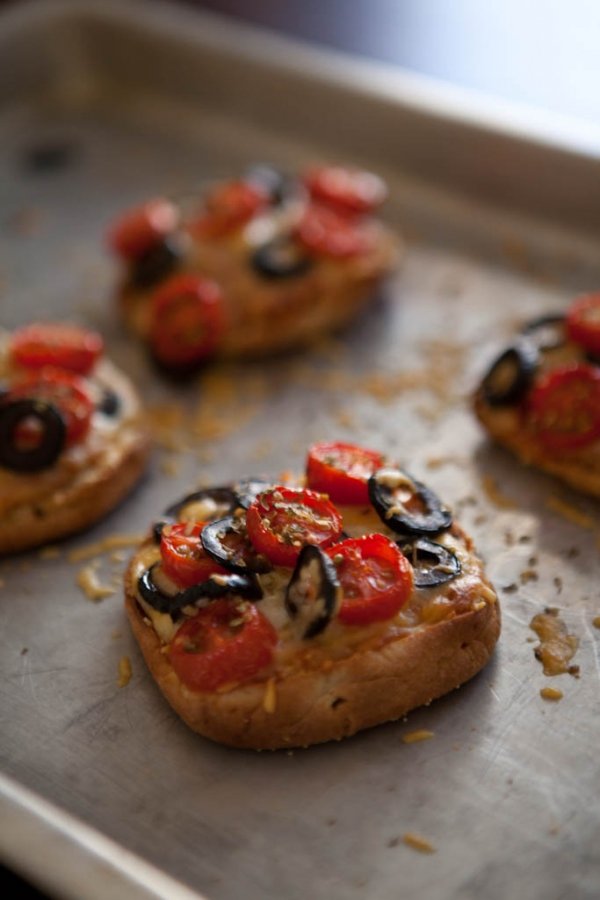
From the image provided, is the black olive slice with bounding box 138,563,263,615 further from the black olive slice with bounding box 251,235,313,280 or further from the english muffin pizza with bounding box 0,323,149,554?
the black olive slice with bounding box 251,235,313,280

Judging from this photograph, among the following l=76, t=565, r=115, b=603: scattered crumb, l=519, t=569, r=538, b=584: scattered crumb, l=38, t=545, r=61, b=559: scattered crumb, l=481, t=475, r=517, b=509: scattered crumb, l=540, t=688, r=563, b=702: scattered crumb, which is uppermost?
l=540, t=688, r=563, b=702: scattered crumb

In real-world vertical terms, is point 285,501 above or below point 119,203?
above

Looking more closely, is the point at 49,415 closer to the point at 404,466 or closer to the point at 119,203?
the point at 404,466

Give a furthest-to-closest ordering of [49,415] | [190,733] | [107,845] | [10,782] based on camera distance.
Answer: [49,415] < [190,733] < [10,782] < [107,845]

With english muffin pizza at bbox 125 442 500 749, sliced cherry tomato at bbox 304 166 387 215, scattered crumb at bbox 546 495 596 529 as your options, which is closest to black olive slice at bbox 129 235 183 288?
sliced cherry tomato at bbox 304 166 387 215

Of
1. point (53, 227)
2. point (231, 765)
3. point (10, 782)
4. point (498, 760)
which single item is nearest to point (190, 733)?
point (231, 765)

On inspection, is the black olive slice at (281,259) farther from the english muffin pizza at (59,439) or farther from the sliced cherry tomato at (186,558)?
the sliced cherry tomato at (186,558)

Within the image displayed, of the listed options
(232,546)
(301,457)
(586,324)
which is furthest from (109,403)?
(586,324)
